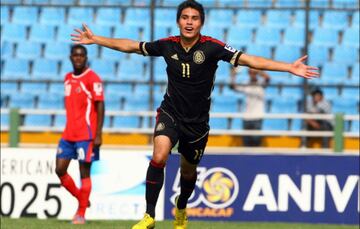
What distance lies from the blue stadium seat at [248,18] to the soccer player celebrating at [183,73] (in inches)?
366

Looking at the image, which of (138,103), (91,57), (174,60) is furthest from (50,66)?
(174,60)

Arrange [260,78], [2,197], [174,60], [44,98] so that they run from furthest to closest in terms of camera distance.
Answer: [44,98] → [260,78] → [2,197] → [174,60]

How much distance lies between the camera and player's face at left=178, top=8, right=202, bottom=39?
9.00 metres

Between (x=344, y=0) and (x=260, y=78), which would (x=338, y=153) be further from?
(x=344, y=0)

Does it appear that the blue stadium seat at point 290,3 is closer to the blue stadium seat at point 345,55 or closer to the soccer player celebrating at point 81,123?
the blue stadium seat at point 345,55

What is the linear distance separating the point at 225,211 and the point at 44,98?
190 inches

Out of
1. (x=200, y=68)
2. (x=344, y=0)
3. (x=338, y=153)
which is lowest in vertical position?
(x=338, y=153)

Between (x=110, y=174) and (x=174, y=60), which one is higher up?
(x=174, y=60)

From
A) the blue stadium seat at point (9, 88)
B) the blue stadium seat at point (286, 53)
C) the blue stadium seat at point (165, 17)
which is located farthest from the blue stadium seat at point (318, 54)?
the blue stadium seat at point (9, 88)

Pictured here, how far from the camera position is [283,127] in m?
17.0

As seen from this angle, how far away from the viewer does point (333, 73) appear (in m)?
17.9

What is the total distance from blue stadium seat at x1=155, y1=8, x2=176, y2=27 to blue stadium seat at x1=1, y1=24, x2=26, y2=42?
8.23 ft

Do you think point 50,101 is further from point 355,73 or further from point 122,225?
point 122,225

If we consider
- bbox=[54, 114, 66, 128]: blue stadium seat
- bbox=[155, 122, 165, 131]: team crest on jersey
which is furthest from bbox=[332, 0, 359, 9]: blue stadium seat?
bbox=[155, 122, 165, 131]: team crest on jersey
